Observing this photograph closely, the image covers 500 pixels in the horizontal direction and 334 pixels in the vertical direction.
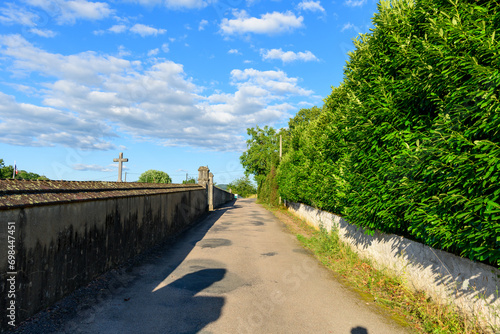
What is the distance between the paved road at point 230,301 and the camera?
13.9 ft

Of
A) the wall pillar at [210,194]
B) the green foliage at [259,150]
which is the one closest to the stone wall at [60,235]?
the wall pillar at [210,194]

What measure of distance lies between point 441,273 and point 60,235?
6.41 metres

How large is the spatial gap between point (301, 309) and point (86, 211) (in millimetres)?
4454

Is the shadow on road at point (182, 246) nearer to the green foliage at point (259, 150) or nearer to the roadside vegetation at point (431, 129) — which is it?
the roadside vegetation at point (431, 129)

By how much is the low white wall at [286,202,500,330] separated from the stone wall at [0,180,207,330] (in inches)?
249

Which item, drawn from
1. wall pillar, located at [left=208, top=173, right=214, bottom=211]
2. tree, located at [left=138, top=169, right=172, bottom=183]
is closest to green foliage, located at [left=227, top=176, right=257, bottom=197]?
tree, located at [left=138, top=169, right=172, bottom=183]

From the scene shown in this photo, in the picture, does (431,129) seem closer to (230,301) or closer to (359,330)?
(359,330)

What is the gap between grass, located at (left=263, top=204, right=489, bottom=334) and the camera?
4219mm

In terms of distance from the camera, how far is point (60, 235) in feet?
15.7

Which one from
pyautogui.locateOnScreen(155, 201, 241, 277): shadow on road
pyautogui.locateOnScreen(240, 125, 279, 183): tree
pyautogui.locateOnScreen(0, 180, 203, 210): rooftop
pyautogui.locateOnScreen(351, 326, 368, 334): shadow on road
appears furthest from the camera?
pyautogui.locateOnScreen(240, 125, 279, 183): tree

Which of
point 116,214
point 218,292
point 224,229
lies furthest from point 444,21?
point 224,229

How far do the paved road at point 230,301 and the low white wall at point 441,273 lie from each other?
1.04m

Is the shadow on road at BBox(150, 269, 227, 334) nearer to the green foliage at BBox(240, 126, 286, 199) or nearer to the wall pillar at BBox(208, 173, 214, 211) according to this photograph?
the wall pillar at BBox(208, 173, 214, 211)

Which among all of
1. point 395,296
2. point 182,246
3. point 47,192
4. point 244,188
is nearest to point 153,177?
point 244,188
